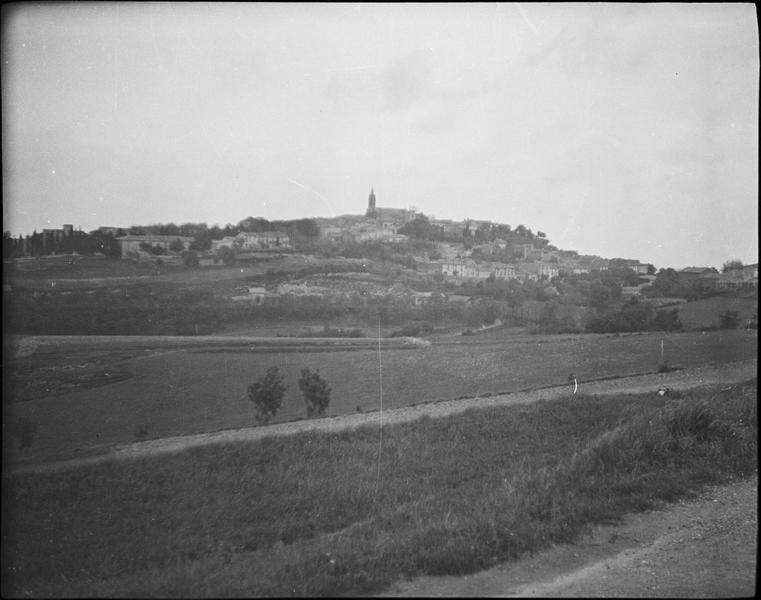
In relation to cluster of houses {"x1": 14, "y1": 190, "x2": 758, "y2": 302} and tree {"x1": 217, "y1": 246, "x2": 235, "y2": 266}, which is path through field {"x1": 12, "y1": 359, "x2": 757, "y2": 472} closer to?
cluster of houses {"x1": 14, "y1": 190, "x2": 758, "y2": 302}

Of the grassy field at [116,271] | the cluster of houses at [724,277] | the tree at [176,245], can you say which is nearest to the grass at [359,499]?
the cluster of houses at [724,277]

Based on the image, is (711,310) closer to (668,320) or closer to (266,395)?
(668,320)

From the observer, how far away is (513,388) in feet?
23.1

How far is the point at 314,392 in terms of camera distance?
616 centimetres

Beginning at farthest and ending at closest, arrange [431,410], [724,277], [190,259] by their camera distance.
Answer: [724,277] → [431,410] → [190,259]

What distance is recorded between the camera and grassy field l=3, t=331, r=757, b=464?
5414 millimetres

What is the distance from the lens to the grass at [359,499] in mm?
3885

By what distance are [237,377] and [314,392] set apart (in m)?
0.85

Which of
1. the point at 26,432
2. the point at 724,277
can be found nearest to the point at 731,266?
the point at 724,277

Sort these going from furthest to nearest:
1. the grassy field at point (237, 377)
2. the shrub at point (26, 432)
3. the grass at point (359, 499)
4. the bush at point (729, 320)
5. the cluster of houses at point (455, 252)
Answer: the bush at point (729, 320)
the cluster of houses at point (455, 252)
the grassy field at point (237, 377)
the shrub at point (26, 432)
the grass at point (359, 499)

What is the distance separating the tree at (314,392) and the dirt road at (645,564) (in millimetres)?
2683

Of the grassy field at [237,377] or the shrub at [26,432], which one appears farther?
the grassy field at [237,377]

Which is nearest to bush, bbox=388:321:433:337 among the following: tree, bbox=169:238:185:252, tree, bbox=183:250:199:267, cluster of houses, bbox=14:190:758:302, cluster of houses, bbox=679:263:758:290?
cluster of houses, bbox=14:190:758:302

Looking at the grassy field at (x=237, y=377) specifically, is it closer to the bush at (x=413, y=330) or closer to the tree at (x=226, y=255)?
the bush at (x=413, y=330)
